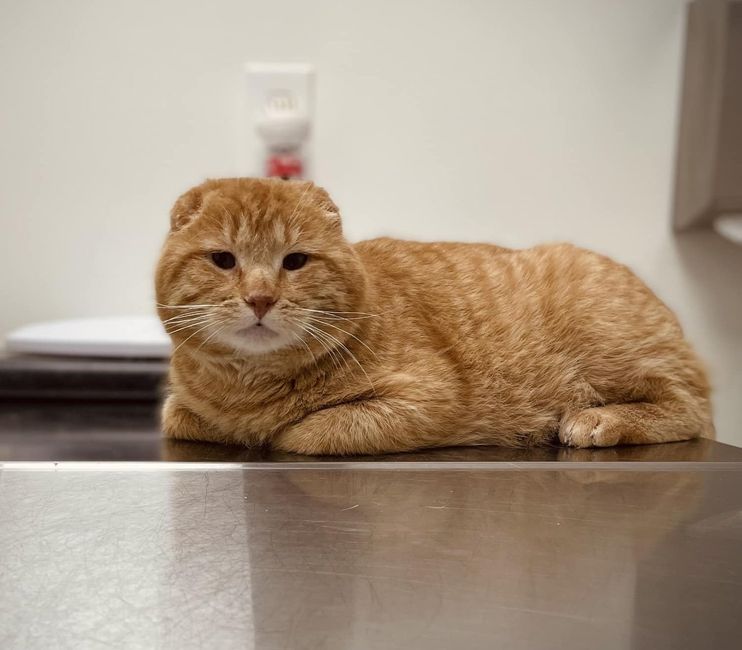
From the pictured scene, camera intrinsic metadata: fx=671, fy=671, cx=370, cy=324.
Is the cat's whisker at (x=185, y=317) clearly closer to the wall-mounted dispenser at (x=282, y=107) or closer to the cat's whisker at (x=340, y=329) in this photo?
the cat's whisker at (x=340, y=329)

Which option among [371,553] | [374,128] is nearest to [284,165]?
[374,128]

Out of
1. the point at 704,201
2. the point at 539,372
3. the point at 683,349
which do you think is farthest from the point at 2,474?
the point at 704,201

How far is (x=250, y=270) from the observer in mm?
1014

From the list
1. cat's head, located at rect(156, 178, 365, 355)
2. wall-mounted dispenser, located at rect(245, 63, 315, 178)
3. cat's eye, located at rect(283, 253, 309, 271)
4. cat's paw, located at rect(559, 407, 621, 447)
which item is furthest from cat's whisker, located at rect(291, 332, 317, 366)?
wall-mounted dispenser, located at rect(245, 63, 315, 178)

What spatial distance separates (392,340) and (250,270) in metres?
0.30

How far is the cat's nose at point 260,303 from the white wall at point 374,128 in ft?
3.45

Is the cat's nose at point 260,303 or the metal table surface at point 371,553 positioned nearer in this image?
the metal table surface at point 371,553

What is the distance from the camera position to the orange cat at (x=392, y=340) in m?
1.02

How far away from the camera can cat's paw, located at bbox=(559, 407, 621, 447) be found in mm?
1202

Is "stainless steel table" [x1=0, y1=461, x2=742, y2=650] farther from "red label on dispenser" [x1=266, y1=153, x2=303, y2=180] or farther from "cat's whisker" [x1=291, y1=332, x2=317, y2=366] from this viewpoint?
"red label on dispenser" [x1=266, y1=153, x2=303, y2=180]

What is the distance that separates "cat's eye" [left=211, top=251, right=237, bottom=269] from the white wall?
0.97 metres

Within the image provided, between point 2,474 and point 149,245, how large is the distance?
3.59 ft

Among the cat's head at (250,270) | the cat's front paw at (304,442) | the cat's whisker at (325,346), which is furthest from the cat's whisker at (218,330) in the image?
the cat's front paw at (304,442)

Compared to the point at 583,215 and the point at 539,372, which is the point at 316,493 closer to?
the point at 539,372
